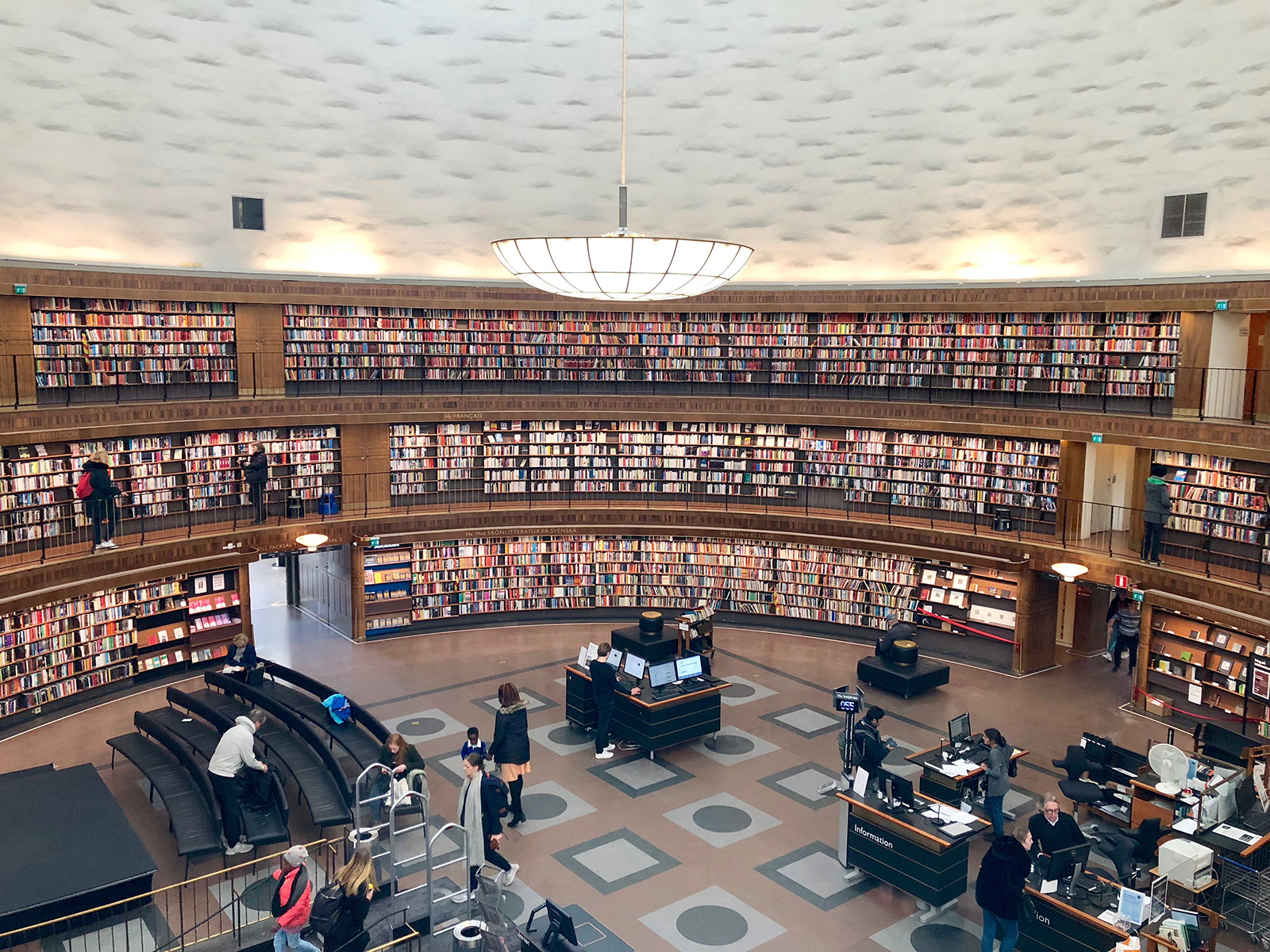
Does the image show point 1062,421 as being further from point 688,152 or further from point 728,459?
point 688,152

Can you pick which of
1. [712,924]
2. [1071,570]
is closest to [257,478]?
[712,924]

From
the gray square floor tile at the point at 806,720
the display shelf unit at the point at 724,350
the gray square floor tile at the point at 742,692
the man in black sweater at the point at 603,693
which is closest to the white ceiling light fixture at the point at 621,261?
the man in black sweater at the point at 603,693

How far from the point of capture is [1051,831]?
24.6 feet

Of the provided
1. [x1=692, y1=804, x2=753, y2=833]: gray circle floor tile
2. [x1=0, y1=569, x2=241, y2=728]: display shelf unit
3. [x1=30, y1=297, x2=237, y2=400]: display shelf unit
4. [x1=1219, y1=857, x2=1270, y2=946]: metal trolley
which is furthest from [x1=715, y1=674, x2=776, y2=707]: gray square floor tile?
[x1=30, y1=297, x2=237, y2=400]: display shelf unit

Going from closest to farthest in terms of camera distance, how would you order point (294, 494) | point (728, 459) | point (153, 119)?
point (153, 119) < point (294, 494) < point (728, 459)

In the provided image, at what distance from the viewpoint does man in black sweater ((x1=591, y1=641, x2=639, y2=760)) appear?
34.7 ft

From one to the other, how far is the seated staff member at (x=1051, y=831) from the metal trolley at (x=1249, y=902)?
4.23 ft

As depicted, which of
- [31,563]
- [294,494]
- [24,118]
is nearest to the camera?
[31,563]

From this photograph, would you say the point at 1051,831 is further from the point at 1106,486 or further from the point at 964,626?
the point at 1106,486

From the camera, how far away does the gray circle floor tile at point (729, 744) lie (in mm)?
11055

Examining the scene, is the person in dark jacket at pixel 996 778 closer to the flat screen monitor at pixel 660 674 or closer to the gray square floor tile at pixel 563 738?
the flat screen monitor at pixel 660 674

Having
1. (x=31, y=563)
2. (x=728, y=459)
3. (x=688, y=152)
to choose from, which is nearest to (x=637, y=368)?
(x=728, y=459)

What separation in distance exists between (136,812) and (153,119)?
376 inches

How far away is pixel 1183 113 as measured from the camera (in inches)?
510
